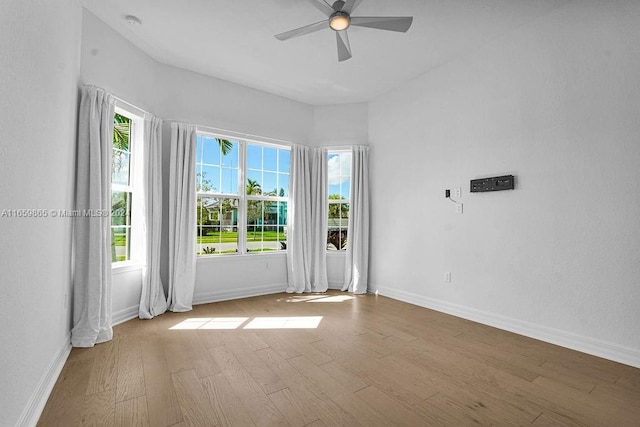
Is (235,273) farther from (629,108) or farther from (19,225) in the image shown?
(629,108)

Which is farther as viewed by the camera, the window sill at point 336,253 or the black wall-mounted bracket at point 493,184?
the window sill at point 336,253

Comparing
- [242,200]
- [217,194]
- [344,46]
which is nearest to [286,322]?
[242,200]

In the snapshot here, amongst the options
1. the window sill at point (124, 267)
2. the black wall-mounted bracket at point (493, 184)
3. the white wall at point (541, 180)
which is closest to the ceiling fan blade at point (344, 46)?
the white wall at point (541, 180)

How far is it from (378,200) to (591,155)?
2.71m

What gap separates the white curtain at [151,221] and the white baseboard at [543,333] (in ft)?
11.1

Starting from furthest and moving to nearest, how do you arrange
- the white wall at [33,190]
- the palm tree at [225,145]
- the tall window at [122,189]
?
the palm tree at [225,145] → the tall window at [122,189] → the white wall at [33,190]

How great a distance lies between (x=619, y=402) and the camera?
6.47ft

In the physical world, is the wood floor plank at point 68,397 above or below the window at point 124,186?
below

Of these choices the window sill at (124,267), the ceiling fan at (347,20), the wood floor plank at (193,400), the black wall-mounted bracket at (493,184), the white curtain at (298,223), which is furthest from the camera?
the white curtain at (298,223)

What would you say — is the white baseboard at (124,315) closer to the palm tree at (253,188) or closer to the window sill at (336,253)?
the palm tree at (253,188)

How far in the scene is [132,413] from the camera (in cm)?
181

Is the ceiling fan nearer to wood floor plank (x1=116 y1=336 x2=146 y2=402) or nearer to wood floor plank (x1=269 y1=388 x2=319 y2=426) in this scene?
wood floor plank (x1=269 y1=388 x2=319 y2=426)

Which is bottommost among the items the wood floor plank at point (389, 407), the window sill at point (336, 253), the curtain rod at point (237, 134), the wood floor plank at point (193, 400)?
the wood floor plank at point (389, 407)

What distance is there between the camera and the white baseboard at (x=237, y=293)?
421 centimetres
